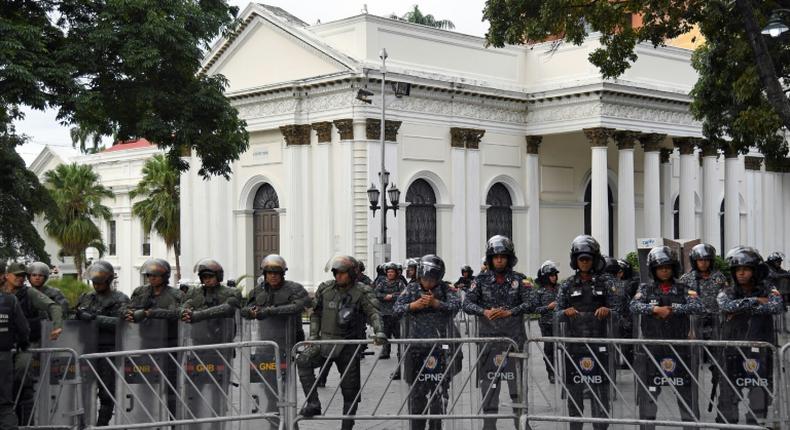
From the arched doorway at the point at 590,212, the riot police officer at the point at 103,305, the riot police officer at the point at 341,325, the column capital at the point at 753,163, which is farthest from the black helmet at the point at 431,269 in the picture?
the column capital at the point at 753,163

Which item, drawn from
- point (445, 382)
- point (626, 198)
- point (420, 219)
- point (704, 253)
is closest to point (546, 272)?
point (704, 253)

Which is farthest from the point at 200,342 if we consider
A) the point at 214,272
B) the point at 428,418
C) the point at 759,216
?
the point at 759,216

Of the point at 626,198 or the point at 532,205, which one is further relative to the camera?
the point at 532,205

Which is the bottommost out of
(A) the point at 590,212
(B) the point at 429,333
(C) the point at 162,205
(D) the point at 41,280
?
(B) the point at 429,333

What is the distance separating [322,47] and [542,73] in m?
9.30

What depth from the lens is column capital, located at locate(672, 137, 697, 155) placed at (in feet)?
151

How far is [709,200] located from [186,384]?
129 feet

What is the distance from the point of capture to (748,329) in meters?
10.9

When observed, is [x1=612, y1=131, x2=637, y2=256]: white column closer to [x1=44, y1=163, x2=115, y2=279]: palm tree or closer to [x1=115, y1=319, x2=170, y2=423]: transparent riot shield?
[x1=44, y1=163, x2=115, y2=279]: palm tree

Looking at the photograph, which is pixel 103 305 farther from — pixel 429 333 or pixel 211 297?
pixel 429 333

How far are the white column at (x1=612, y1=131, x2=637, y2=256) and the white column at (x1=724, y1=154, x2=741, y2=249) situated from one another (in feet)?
19.9

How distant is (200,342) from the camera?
11.4m

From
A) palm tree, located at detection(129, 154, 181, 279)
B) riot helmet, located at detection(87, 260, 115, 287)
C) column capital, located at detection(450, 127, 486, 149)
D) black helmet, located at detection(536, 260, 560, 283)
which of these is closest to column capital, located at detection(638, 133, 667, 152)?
column capital, located at detection(450, 127, 486, 149)

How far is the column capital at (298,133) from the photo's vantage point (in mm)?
40219
